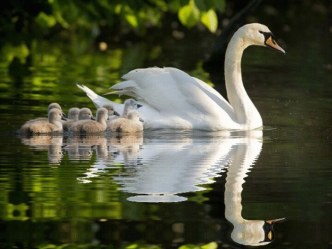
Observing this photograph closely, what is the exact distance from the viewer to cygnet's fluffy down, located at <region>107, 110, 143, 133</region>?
13367 millimetres

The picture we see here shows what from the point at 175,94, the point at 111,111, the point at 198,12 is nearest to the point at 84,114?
the point at 111,111

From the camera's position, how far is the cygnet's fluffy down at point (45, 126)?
42.8 feet

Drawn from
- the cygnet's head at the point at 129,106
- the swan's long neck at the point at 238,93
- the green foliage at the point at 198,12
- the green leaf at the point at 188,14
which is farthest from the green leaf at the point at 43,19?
the cygnet's head at the point at 129,106

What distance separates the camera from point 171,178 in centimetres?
1073

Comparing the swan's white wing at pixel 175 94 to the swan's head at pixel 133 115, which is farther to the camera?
the swan's white wing at pixel 175 94

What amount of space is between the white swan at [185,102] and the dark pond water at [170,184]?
187 mm

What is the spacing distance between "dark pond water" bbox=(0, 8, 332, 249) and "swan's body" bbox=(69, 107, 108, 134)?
0.35 ft

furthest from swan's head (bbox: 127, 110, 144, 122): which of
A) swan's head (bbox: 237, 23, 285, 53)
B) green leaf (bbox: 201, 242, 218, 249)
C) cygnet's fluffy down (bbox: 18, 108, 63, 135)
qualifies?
green leaf (bbox: 201, 242, 218, 249)

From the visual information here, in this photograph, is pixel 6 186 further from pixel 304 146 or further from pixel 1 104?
pixel 1 104

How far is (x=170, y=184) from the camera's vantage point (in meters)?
10.5

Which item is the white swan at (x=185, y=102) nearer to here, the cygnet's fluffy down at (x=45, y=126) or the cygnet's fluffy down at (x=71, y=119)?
the cygnet's fluffy down at (x=71, y=119)

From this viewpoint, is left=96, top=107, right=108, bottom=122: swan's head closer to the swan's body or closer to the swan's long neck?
the swan's body

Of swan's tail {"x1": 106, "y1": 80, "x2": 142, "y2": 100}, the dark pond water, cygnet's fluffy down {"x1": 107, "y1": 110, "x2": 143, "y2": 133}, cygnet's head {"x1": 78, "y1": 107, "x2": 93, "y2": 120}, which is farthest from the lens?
swan's tail {"x1": 106, "y1": 80, "x2": 142, "y2": 100}

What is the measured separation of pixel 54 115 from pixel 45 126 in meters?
0.14
